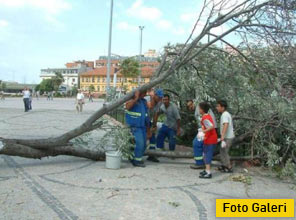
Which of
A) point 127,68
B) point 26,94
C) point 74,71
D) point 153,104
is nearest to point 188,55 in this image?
point 153,104

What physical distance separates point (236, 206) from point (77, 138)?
3844 millimetres

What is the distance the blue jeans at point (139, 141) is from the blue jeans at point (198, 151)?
3.30 feet

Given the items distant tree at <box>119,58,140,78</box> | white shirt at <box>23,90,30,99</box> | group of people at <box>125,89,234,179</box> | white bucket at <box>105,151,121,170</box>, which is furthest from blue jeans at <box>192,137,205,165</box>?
distant tree at <box>119,58,140,78</box>

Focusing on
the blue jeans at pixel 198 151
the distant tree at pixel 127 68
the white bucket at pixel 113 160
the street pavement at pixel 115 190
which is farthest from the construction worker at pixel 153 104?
the distant tree at pixel 127 68

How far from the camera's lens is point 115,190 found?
17.4 ft

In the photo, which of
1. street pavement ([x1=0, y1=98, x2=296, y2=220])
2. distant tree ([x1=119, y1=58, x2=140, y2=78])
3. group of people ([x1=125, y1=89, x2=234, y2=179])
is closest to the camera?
street pavement ([x1=0, y1=98, x2=296, y2=220])

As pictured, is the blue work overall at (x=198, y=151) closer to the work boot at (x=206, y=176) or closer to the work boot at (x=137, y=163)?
the work boot at (x=206, y=176)

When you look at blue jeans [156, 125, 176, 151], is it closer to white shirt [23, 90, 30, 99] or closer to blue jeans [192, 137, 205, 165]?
blue jeans [192, 137, 205, 165]

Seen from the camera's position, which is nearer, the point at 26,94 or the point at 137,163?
the point at 137,163

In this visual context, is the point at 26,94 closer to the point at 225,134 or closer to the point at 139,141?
the point at 139,141

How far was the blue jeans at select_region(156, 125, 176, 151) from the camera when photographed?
7918 mm

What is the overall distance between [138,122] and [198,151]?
4.35 ft

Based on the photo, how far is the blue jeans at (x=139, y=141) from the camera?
685 centimetres

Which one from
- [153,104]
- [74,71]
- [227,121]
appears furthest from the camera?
[74,71]
